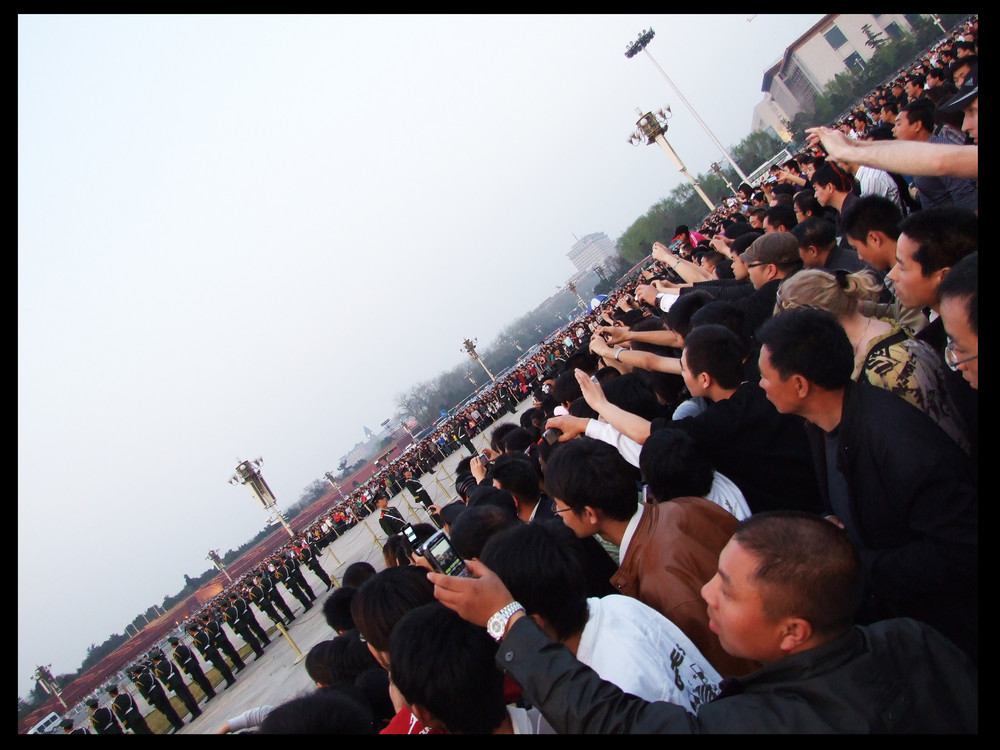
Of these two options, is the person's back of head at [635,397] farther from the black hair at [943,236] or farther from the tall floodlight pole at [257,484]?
the tall floodlight pole at [257,484]

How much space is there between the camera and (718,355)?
316cm

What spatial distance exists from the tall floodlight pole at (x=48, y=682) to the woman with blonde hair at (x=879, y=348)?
2914 cm

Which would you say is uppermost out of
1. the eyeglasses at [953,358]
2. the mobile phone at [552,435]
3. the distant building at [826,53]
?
the distant building at [826,53]

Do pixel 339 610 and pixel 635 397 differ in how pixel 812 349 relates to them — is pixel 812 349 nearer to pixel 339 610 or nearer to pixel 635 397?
pixel 635 397

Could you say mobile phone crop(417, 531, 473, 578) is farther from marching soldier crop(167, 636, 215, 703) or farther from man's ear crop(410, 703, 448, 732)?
marching soldier crop(167, 636, 215, 703)

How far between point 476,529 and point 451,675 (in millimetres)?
1518

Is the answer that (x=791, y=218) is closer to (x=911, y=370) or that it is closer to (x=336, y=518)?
(x=911, y=370)

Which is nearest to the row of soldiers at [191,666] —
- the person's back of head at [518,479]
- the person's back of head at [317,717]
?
the person's back of head at [518,479]

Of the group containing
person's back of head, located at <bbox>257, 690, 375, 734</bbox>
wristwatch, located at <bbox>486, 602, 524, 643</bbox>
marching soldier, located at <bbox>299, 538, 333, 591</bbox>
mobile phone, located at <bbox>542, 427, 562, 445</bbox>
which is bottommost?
marching soldier, located at <bbox>299, 538, 333, 591</bbox>

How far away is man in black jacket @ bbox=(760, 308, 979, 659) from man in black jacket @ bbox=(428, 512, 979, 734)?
0.54m

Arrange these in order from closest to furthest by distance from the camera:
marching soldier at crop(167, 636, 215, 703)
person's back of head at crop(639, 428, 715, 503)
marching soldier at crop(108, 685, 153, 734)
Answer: person's back of head at crop(639, 428, 715, 503) → marching soldier at crop(108, 685, 153, 734) → marching soldier at crop(167, 636, 215, 703)

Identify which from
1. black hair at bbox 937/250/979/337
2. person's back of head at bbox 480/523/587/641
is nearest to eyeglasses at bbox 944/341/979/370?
black hair at bbox 937/250/979/337

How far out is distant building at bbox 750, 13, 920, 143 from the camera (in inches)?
2363

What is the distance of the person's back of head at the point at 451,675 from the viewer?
5.49ft
